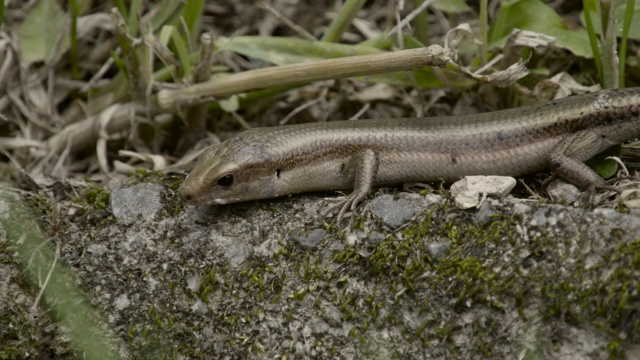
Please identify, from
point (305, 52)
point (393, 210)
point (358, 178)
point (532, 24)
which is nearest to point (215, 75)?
point (305, 52)

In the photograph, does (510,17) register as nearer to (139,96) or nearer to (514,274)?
(514,274)

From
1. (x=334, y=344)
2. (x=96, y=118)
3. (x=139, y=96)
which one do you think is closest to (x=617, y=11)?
(x=334, y=344)

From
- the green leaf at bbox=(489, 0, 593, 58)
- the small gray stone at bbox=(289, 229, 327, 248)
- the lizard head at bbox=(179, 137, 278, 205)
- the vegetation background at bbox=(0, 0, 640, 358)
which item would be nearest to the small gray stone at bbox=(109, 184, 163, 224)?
the vegetation background at bbox=(0, 0, 640, 358)

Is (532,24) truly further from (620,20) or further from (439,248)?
(439,248)

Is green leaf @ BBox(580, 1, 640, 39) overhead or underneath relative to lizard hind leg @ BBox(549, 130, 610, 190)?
overhead

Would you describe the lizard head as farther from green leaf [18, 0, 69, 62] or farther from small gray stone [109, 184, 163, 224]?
green leaf [18, 0, 69, 62]
